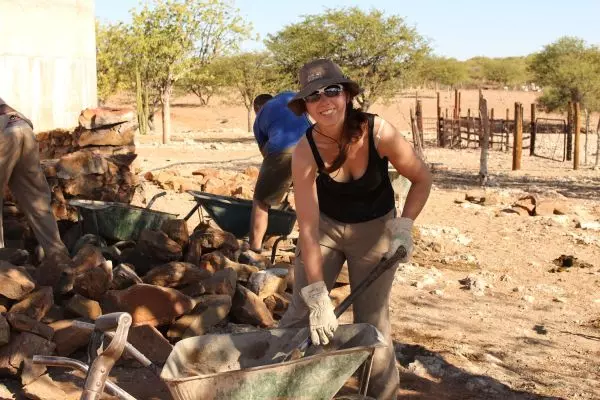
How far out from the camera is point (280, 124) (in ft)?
20.4

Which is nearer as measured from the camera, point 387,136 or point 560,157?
point 387,136

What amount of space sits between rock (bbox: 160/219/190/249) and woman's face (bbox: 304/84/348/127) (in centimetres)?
274

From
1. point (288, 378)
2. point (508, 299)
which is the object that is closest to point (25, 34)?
point (508, 299)

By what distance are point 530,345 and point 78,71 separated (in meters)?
4.94

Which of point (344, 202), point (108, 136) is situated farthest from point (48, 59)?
point (344, 202)

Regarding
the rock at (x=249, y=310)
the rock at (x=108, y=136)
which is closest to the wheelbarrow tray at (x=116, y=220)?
the rock at (x=249, y=310)

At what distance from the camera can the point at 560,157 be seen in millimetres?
20094

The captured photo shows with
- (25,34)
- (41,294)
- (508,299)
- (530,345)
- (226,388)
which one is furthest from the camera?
(25,34)

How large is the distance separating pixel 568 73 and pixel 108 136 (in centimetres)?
2833

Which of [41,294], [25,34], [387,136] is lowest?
[41,294]

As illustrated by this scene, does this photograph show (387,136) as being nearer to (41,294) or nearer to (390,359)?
(390,359)

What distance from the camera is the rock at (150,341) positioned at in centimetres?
427

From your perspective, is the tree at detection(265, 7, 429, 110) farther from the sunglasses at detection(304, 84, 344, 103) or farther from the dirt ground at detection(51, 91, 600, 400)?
the sunglasses at detection(304, 84, 344, 103)

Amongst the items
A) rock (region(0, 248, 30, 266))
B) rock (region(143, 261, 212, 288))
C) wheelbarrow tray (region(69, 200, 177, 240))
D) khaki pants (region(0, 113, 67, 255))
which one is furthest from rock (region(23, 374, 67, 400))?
wheelbarrow tray (region(69, 200, 177, 240))
